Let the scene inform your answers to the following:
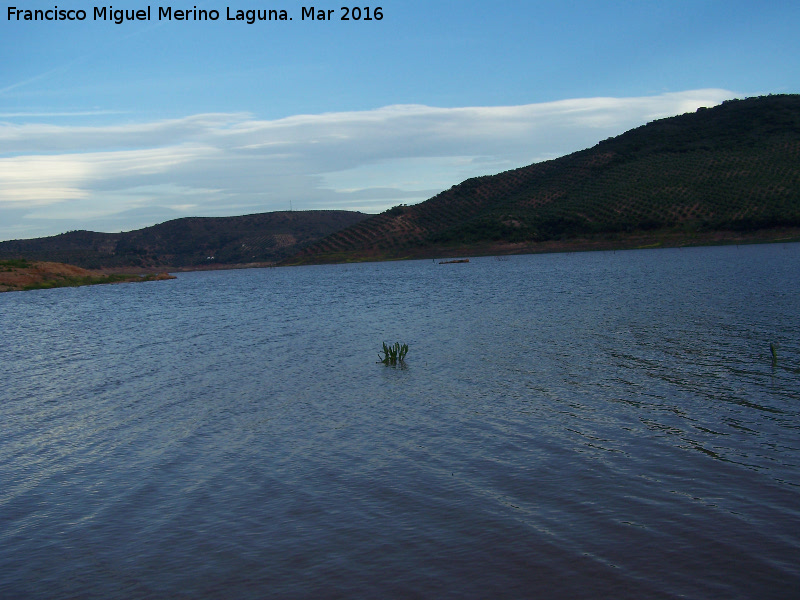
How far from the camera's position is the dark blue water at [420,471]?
6.45 m

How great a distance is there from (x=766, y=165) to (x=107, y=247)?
505 feet

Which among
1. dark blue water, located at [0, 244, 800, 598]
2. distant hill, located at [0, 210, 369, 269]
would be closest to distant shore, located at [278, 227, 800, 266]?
distant hill, located at [0, 210, 369, 269]

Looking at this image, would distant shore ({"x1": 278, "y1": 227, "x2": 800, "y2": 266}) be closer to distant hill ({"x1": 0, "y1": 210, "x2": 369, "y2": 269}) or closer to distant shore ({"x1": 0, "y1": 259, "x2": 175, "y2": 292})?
distant hill ({"x1": 0, "y1": 210, "x2": 369, "y2": 269})

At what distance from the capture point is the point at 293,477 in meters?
9.55

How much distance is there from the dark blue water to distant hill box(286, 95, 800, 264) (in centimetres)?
8173

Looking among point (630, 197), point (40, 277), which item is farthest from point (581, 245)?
point (40, 277)

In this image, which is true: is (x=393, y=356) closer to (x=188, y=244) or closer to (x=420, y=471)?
(x=420, y=471)

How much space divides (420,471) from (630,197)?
352 ft

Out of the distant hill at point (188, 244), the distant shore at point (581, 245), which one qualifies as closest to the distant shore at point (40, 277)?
the distant shore at point (581, 245)

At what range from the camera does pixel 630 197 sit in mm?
108688

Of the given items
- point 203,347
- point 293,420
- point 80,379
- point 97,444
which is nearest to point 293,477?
point 293,420

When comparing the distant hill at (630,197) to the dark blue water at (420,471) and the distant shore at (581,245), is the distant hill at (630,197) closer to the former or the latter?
the distant shore at (581,245)

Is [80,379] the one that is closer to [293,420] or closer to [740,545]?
[293,420]

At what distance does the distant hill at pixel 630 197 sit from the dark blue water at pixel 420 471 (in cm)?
8173
